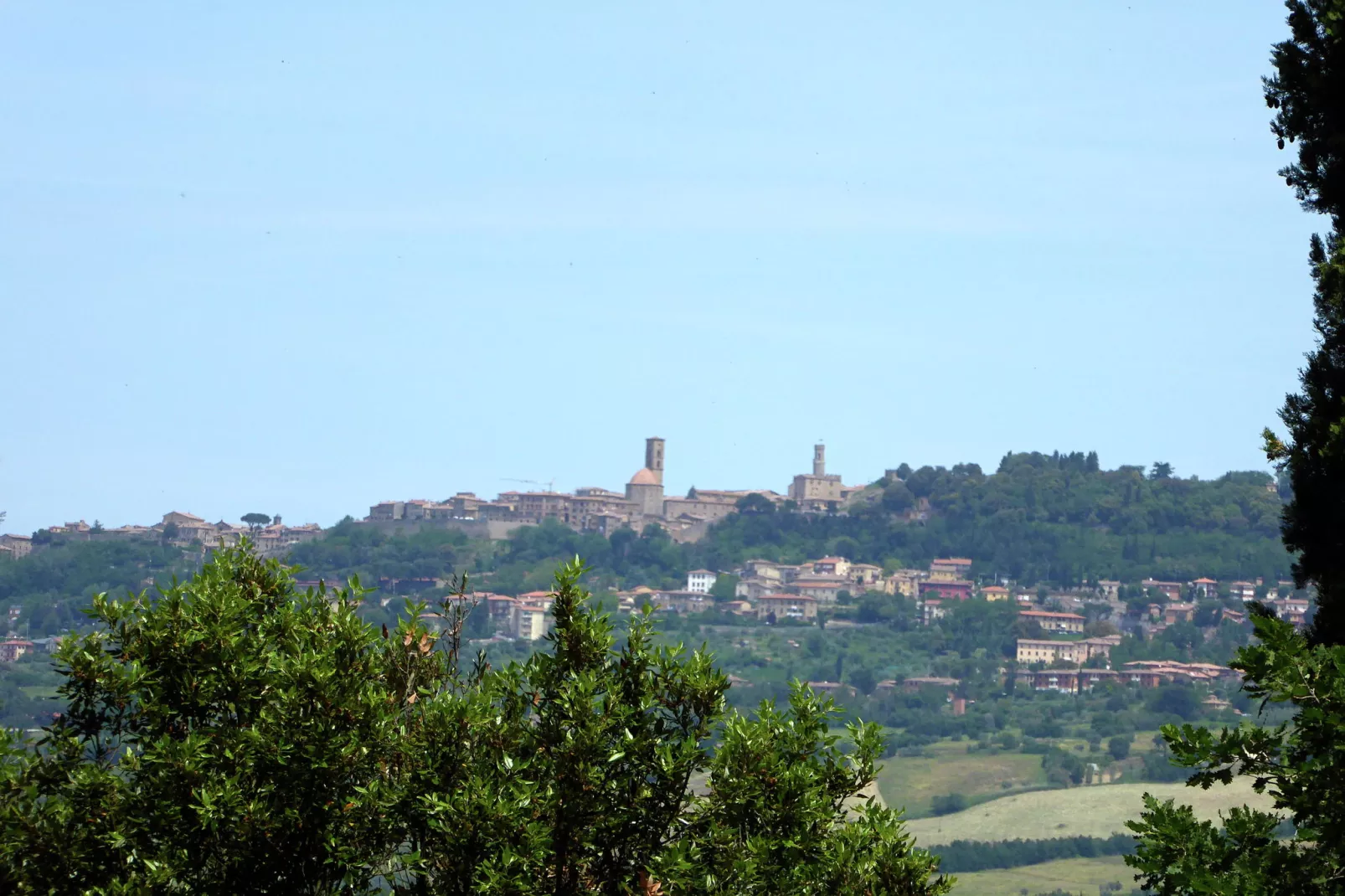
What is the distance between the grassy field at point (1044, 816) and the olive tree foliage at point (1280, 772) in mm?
75509

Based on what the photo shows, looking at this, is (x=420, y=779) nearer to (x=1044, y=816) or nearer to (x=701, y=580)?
(x=1044, y=816)

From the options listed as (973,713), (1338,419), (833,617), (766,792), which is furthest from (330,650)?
(833,617)

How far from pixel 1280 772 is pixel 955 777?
98459 millimetres

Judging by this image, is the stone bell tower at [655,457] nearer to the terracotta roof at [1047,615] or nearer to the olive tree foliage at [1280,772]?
the terracotta roof at [1047,615]

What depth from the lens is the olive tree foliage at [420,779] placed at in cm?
702

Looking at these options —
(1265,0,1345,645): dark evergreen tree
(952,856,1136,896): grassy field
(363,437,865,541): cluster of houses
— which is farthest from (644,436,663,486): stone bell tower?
(1265,0,1345,645): dark evergreen tree

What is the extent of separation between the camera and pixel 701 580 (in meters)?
163

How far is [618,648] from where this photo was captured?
300 inches

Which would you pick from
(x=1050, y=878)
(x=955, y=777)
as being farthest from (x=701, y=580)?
(x=1050, y=878)

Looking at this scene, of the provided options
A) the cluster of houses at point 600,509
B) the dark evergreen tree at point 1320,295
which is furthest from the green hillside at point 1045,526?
the dark evergreen tree at point 1320,295

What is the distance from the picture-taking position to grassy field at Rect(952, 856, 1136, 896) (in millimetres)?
73188

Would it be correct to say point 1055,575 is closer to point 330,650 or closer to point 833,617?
point 833,617

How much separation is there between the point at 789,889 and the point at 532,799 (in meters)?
1.08

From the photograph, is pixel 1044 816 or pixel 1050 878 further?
pixel 1044 816
